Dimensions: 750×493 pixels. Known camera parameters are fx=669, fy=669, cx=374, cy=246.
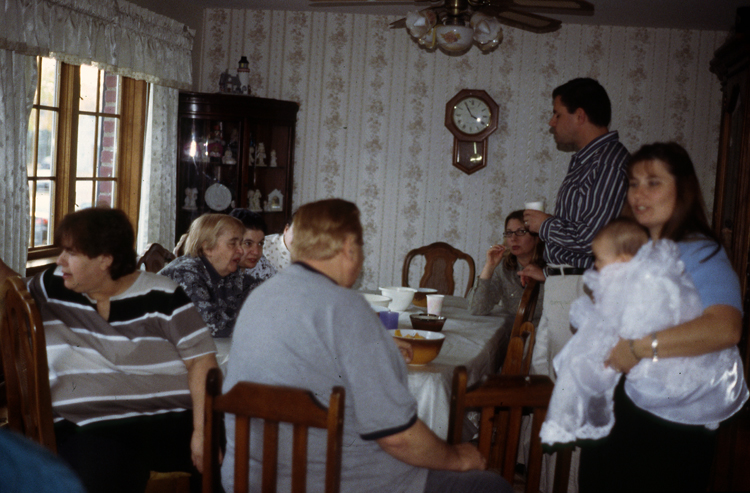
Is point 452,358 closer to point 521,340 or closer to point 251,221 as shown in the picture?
point 521,340

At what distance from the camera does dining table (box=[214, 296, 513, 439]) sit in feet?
6.04

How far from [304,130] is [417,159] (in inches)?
33.4

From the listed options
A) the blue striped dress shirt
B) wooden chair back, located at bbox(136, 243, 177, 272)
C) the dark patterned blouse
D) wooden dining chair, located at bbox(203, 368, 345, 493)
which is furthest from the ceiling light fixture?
wooden dining chair, located at bbox(203, 368, 345, 493)

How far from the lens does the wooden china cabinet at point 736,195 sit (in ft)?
10.1

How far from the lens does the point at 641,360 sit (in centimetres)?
113

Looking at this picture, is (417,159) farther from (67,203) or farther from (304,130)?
(67,203)

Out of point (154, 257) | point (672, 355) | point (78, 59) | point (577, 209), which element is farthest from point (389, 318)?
point (78, 59)

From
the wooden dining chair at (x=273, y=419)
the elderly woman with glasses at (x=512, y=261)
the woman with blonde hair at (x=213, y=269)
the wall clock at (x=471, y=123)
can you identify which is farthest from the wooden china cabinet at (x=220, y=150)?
the wooden dining chair at (x=273, y=419)

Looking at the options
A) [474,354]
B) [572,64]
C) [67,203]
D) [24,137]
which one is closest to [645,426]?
[474,354]

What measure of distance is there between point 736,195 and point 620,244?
115 inches

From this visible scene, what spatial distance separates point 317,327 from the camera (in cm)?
121

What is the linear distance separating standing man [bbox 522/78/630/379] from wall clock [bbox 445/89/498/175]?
2408 millimetres

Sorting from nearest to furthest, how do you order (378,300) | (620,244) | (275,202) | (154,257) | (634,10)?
(620,244) < (378,300) < (154,257) < (634,10) < (275,202)

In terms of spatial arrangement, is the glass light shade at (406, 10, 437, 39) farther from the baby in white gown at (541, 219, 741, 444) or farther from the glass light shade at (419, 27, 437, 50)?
the baby in white gown at (541, 219, 741, 444)
